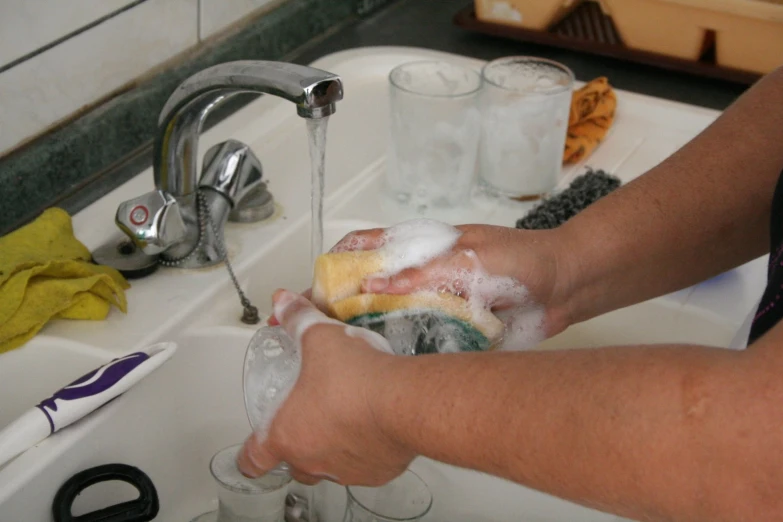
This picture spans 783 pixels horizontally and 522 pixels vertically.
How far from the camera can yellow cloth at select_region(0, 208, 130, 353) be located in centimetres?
73

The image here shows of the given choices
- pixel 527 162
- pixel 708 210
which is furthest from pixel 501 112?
pixel 708 210

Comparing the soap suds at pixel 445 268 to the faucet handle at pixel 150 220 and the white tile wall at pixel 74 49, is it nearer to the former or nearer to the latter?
the faucet handle at pixel 150 220

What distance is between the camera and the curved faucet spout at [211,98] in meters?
0.67

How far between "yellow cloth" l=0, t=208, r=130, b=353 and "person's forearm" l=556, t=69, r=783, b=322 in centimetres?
38

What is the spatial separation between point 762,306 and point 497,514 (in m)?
0.32

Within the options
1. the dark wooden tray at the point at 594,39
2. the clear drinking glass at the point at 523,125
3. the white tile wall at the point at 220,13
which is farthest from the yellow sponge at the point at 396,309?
the dark wooden tray at the point at 594,39

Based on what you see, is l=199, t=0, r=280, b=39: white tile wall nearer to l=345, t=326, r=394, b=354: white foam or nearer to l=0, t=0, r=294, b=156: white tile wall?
l=0, t=0, r=294, b=156: white tile wall

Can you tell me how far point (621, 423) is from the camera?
45cm

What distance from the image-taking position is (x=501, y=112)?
95cm

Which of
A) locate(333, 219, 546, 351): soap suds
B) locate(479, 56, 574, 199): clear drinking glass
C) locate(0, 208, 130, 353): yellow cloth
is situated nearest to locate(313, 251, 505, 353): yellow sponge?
locate(333, 219, 546, 351): soap suds

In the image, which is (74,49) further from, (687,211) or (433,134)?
(687,211)

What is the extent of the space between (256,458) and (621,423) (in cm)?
26

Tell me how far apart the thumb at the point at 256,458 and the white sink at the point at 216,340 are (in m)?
0.15

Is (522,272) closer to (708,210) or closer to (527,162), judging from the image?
(708,210)
